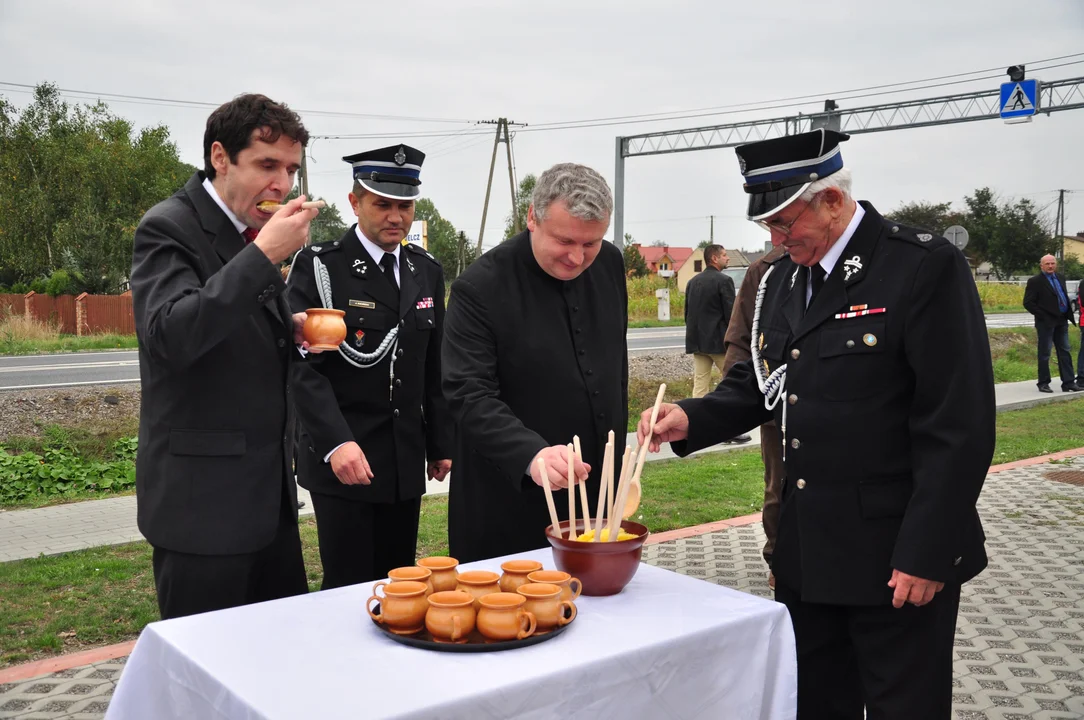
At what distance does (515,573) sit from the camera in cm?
222

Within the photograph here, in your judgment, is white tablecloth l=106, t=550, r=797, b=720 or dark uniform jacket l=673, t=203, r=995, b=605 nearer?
white tablecloth l=106, t=550, r=797, b=720

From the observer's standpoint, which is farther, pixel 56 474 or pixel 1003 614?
pixel 56 474

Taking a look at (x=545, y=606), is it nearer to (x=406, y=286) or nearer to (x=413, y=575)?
(x=413, y=575)

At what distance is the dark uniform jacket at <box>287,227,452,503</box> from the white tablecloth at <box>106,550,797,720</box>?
4.75 feet

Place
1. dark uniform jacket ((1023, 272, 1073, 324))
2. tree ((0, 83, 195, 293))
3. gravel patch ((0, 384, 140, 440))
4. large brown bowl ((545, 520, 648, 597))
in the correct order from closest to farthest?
1. large brown bowl ((545, 520, 648, 597))
2. gravel patch ((0, 384, 140, 440))
3. dark uniform jacket ((1023, 272, 1073, 324))
4. tree ((0, 83, 195, 293))

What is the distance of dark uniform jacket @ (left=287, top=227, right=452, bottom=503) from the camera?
12.3 ft

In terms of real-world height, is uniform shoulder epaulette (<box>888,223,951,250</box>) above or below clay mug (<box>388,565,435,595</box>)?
above

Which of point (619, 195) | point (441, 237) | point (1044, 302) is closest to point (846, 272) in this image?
point (1044, 302)

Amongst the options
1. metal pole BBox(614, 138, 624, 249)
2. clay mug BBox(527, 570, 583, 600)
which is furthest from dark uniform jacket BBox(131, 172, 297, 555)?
metal pole BBox(614, 138, 624, 249)

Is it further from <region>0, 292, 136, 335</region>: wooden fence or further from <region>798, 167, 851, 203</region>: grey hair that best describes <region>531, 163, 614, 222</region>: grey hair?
<region>0, 292, 136, 335</region>: wooden fence

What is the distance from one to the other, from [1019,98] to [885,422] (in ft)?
66.4

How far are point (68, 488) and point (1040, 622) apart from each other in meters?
6.84

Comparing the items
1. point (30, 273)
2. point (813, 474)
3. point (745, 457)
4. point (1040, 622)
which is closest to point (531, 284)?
point (813, 474)

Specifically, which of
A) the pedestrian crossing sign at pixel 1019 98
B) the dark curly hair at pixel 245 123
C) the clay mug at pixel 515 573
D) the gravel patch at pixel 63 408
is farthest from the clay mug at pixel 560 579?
the pedestrian crossing sign at pixel 1019 98
